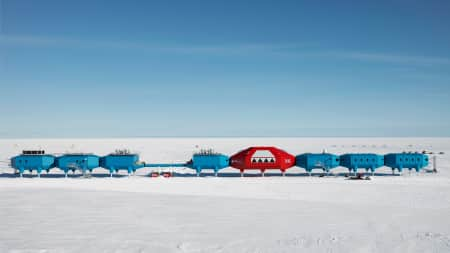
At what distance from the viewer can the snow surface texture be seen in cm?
1516

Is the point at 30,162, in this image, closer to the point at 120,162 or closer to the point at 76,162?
the point at 76,162

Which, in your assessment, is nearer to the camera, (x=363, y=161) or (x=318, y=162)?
(x=318, y=162)

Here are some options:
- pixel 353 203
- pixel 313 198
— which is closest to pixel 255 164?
pixel 313 198

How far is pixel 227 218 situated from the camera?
1925 cm

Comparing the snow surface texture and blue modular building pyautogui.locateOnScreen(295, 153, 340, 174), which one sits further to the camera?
blue modular building pyautogui.locateOnScreen(295, 153, 340, 174)

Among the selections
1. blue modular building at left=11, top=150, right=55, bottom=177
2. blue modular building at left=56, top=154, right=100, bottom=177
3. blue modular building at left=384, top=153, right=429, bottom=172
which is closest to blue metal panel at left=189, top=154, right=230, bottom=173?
blue modular building at left=56, top=154, right=100, bottom=177

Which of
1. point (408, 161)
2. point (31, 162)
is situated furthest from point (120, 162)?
point (408, 161)

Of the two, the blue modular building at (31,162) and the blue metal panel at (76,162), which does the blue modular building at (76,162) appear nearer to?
the blue metal panel at (76,162)

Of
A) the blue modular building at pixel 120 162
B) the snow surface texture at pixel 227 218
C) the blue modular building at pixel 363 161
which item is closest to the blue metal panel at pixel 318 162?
the blue modular building at pixel 363 161

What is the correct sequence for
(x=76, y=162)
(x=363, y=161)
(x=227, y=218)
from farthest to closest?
(x=363, y=161) < (x=76, y=162) < (x=227, y=218)

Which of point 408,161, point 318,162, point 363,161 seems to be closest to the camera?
point 318,162

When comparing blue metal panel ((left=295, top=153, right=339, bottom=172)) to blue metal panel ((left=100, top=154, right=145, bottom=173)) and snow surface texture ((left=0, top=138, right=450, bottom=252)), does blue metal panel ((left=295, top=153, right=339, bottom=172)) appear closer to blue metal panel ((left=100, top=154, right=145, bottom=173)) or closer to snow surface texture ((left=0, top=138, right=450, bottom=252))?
snow surface texture ((left=0, top=138, right=450, bottom=252))

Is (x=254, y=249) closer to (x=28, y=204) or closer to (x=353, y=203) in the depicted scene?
(x=353, y=203)

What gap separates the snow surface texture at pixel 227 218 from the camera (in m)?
15.2
